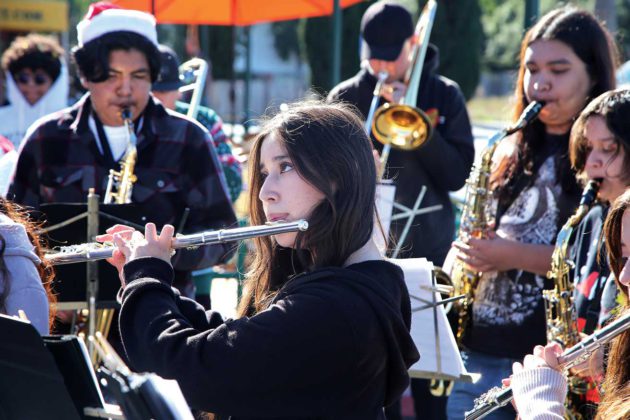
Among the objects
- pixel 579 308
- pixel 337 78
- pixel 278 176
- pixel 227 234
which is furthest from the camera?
pixel 337 78

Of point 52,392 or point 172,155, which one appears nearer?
point 52,392

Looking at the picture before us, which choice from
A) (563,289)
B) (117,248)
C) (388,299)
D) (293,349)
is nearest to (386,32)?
(563,289)

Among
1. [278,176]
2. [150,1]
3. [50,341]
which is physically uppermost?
[150,1]

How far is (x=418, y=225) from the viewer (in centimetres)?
405

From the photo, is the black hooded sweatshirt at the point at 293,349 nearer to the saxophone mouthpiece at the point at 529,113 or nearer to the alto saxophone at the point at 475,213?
the alto saxophone at the point at 475,213

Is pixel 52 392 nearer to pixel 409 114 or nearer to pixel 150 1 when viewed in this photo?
pixel 409 114

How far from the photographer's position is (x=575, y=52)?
348 centimetres

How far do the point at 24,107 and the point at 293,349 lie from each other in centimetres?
495

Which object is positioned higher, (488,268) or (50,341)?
(50,341)

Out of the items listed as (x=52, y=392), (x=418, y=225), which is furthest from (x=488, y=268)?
(x=52, y=392)

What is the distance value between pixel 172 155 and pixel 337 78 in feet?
6.54

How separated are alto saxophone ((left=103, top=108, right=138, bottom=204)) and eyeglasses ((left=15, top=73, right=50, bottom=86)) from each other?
10.4ft

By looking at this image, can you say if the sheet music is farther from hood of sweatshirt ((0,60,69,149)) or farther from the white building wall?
the white building wall

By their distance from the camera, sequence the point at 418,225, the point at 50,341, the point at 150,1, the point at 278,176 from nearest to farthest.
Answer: the point at 50,341 < the point at 278,176 < the point at 418,225 < the point at 150,1
